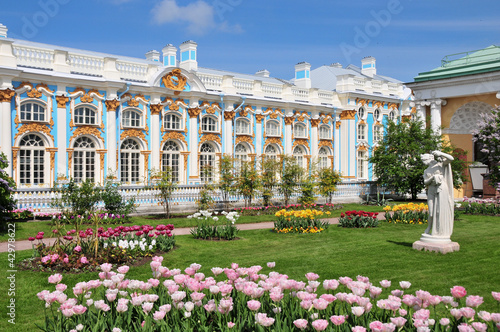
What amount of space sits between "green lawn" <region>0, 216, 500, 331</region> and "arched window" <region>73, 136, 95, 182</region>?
394 inches

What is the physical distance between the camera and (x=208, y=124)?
2405cm

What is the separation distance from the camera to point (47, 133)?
18969mm

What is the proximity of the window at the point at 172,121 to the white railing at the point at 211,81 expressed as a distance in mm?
2313

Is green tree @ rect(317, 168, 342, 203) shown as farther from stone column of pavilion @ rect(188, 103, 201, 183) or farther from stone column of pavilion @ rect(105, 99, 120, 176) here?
stone column of pavilion @ rect(105, 99, 120, 176)

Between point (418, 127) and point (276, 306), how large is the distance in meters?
22.2

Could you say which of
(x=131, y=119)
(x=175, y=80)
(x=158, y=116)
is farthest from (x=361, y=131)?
(x=131, y=119)

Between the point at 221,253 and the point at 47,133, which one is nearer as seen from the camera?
the point at 221,253

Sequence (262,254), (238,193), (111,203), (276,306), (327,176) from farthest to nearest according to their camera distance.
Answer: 1. (327,176)
2. (238,193)
3. (111,203)
4. (262,254)
5. (276,306)

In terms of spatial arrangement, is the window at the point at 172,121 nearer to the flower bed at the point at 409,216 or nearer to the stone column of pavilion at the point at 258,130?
the stone column of pavilion at the point at 258,130

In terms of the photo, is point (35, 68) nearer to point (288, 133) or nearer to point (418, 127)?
point (288, 133)

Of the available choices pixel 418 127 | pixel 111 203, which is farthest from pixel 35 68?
pixel 418 127

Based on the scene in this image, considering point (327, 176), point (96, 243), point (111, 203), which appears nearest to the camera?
point (96, 243)

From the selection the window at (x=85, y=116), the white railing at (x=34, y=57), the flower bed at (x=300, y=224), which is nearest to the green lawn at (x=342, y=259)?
the flower bed at (x=300, y=224)

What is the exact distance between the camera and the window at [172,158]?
22625mm
